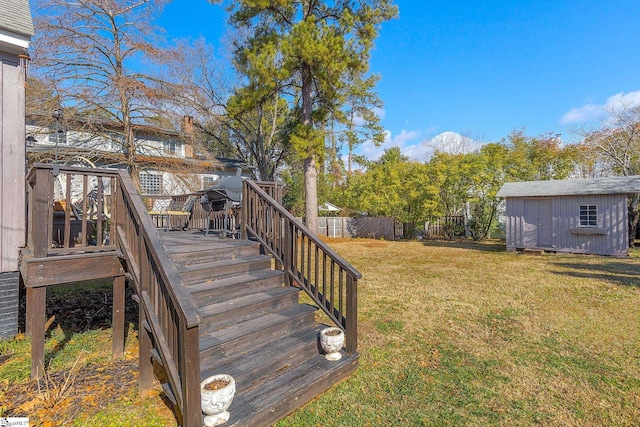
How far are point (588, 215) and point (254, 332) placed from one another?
13.2 m

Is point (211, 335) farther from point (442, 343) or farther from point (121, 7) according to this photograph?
point (121, 7)

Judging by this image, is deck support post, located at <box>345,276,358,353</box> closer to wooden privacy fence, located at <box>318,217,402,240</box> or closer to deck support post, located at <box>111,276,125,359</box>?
deck support post, located at <box>111,276,125,359</box>

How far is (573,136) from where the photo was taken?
18.1 metres

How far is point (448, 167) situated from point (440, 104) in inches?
217

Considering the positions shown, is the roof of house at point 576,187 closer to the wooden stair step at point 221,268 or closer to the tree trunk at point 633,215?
the tree trunk at point 633,215

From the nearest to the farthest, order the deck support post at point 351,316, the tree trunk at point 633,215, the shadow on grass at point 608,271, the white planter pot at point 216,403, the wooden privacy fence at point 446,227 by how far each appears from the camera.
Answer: the white planter pot at point 216,403
the deck support post at point 351,316
the shadow on grass at point 608,271
the tree trunk at point 633,215
the wooden privacy fence at point 446,227

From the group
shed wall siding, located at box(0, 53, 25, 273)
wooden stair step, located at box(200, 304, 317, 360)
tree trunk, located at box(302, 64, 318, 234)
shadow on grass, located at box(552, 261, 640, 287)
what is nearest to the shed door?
shadow on grass, located at box(552, 261, 640, 287)

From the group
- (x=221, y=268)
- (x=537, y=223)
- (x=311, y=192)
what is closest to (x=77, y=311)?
(x=221, y=268)

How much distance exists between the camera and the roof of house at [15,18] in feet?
12.6

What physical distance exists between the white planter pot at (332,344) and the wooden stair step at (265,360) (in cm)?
17

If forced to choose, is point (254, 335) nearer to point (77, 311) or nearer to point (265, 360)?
point (265, 360)

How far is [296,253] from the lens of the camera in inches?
160

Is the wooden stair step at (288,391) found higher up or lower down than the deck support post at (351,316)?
lower down

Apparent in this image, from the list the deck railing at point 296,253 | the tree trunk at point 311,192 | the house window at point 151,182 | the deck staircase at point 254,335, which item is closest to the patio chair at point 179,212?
the deck railing at point 296,253
